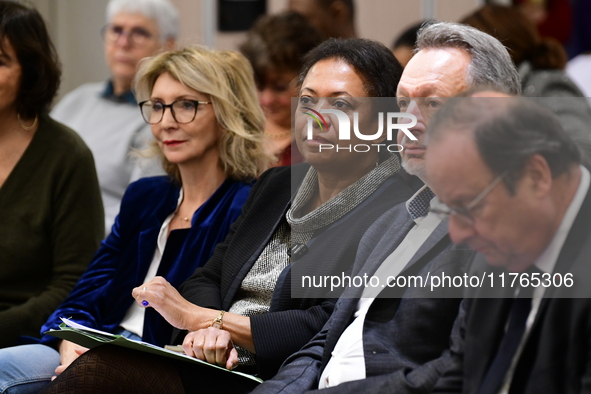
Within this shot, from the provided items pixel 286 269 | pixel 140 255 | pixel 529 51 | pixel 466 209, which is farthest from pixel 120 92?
pixel 466 209

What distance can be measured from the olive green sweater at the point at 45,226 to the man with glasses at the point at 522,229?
154 cm

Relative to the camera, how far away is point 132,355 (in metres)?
1.60

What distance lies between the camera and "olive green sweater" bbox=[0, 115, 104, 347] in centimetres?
229

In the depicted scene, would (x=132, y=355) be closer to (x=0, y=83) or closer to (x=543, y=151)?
(x=543, y=151)

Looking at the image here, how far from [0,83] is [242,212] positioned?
962 mm

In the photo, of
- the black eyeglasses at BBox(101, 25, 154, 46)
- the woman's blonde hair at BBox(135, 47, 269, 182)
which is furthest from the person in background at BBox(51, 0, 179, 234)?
the woman's blonde hair at BBox(135, 47, 269, 182)

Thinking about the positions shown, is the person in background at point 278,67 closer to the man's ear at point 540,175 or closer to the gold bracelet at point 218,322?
the gold bracelet at point 218,322

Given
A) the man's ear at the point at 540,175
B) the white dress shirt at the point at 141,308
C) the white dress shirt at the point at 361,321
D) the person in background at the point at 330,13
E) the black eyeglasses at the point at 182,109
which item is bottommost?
the white dress shirt at the point at 141,308

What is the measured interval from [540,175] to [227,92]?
4.54 feet

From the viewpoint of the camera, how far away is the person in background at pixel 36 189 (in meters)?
2.30

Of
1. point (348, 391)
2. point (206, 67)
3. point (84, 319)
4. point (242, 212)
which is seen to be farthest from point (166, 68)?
point (348, 391)

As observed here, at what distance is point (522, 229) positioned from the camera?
41.5 inches

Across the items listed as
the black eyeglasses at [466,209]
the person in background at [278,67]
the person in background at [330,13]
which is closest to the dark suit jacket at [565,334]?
the black eyeglasses at [466,209]

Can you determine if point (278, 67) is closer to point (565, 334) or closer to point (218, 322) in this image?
point (218, 322)
